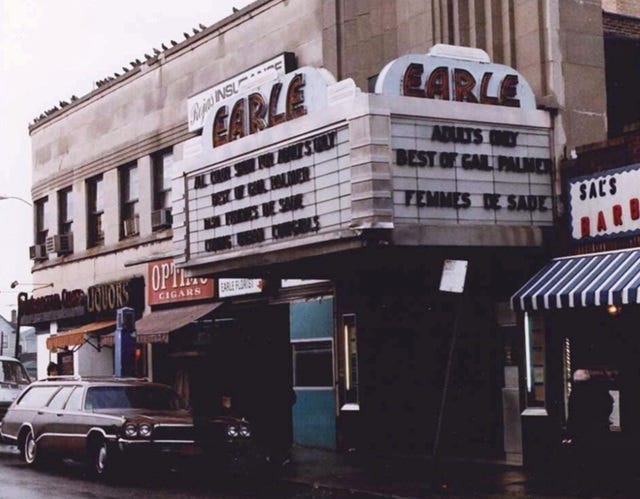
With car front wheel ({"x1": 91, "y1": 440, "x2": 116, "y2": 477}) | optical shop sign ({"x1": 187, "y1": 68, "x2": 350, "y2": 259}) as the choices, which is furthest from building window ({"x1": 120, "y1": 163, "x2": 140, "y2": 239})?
car front wheel ({"x1": 91, "y1": 440, "x2": 116, "y2": 477})

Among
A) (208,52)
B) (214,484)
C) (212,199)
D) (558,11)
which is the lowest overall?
(214,484)

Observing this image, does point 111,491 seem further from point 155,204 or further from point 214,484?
point 155,204

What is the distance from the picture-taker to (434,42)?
2006 cm

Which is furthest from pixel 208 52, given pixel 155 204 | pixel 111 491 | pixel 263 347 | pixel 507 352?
pixel 111 491

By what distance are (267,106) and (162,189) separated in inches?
433

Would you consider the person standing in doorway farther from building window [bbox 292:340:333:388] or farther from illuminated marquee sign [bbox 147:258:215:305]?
illuminated marquee sign [bbox 147:258:215:305]

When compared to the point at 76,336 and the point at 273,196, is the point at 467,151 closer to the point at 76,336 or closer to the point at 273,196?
the point at 273,196

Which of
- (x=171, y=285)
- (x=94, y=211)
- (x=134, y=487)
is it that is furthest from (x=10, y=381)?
(x=134, y=487)

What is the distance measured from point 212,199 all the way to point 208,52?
26.3ft

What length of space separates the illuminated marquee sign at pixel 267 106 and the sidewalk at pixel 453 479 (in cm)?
548

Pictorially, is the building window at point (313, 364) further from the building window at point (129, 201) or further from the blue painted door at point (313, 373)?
the building window at point (129, 201)

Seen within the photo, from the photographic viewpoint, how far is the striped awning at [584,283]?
1505 centimetres

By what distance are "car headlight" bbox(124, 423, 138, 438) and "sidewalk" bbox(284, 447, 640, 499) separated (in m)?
2.42

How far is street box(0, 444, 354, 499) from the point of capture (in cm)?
1560
